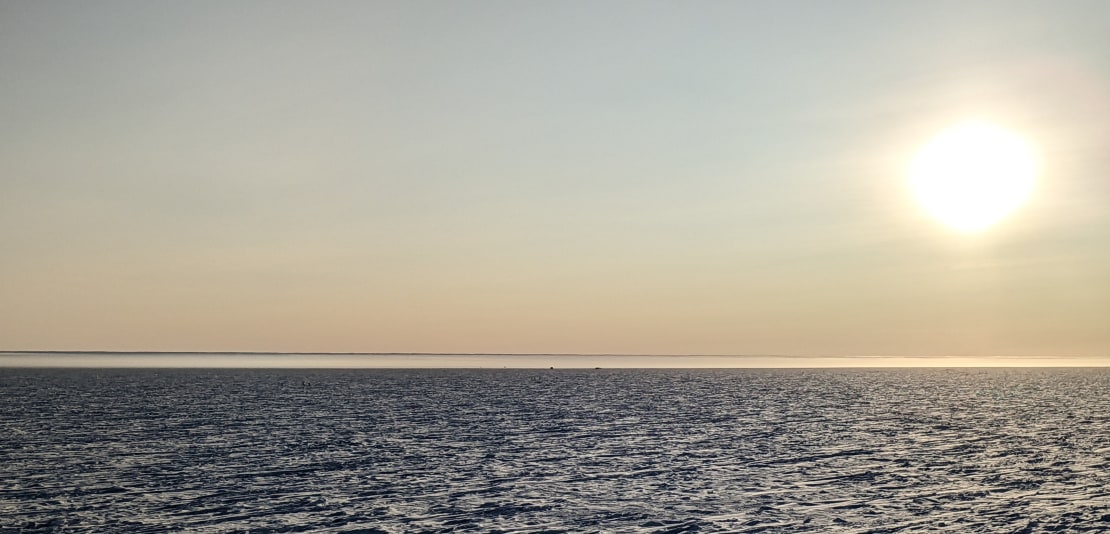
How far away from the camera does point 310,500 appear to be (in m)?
31.7

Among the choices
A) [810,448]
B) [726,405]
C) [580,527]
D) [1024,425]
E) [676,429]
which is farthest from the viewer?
[726,405]

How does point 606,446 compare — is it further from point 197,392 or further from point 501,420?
point 197,392

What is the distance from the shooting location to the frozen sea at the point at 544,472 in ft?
93.4

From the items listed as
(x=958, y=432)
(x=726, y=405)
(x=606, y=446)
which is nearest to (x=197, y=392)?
(x=726, y=405)

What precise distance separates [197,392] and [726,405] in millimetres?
71711

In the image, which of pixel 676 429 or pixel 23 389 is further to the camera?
pixel 23 389

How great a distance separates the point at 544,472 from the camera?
128ft

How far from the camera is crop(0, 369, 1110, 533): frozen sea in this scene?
28453 mm

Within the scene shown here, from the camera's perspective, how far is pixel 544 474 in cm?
3850

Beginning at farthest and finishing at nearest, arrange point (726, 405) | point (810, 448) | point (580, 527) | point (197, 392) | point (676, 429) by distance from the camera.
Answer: point (197, 392) → point (726, 405) → point (676, 429) → point (810, 448) → point (580, 527)

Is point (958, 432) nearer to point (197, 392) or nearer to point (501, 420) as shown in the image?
point (501, 420)

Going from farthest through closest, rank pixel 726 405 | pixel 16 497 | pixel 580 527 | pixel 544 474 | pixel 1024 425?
pixel 726 405 → pixel 1024 425 → pixel 544 474 → pixel 16 497 → pixel 580 527

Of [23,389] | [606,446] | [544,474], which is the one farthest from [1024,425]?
[23,389]

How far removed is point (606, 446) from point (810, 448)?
41.9ft
